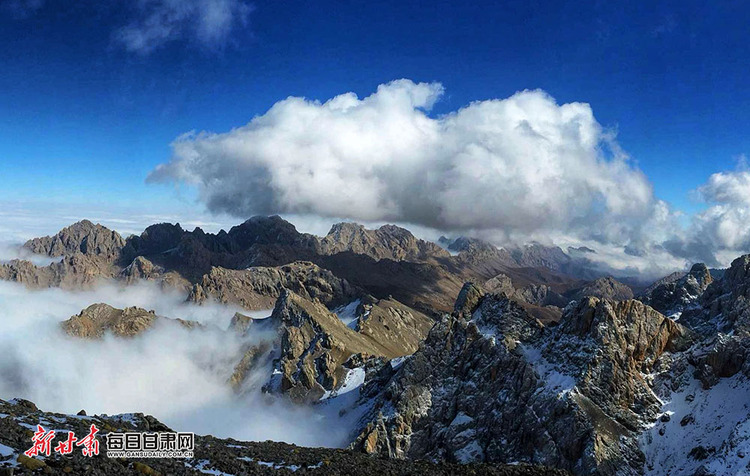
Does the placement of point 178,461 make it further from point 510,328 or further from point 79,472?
point 510,328

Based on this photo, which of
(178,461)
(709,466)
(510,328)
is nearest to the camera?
(178,461)

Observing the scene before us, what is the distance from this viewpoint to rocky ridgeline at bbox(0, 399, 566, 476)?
117ft

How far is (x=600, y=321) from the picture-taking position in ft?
507

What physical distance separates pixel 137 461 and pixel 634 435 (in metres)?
135

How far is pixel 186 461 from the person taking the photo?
4781 centimetres

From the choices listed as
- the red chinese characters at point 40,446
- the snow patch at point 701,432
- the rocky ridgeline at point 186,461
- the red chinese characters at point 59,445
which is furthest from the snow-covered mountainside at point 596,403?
the red chinese characters at point 40,446

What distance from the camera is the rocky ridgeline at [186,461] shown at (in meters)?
35.8

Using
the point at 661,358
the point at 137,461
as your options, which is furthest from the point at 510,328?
the point at 137,461

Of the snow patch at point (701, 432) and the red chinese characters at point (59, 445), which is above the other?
the red chinese characters at point (59, 445)

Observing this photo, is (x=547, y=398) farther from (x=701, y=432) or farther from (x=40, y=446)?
(x=40, y=446)

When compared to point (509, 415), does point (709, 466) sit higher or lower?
lower

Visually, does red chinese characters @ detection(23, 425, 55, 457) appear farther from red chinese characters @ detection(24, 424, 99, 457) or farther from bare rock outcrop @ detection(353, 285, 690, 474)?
bare rock outcrop @ detection(353, 285, 690, 474)

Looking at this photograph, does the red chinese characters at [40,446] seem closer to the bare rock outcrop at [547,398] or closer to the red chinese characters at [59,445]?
the red chinese characters at [59,445]

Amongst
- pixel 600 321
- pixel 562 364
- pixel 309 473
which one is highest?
pixel 600 321
